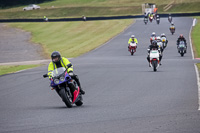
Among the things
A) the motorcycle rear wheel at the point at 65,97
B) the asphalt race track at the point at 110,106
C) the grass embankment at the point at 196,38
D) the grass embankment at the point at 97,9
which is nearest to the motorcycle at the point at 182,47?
the grass embankment at the point at 196,38

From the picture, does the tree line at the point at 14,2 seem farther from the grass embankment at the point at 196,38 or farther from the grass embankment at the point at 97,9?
the grass embankment at the point at 196,38

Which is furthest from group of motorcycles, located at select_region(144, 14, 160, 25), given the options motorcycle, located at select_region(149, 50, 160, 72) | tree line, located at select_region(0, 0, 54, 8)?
tree line, located at select_region(0, 0, 54, 8)

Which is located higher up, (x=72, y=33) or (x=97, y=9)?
(x=97, y=9)

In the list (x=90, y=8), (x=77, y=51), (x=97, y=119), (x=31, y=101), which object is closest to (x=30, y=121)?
(x=97, y=119)

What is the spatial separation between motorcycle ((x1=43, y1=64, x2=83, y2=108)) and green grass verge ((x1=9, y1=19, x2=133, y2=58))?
30.8 m

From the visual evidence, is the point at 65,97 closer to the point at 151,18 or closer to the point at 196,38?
the point at 196,38

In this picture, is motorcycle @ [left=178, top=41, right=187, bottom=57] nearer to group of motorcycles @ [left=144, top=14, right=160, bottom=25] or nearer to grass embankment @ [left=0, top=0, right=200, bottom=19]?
group of motorcycles @ [left=144, top=14, right=160, bottom=25]

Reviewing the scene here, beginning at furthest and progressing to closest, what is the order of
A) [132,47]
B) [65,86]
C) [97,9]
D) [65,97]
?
[97,9] < [132,47] < [65,86] < [65,97]

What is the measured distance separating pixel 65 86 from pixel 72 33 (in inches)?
2045

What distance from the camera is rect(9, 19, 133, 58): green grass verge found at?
49.9 meters

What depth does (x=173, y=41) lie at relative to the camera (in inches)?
1795

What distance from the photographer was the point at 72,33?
62781 millimetres

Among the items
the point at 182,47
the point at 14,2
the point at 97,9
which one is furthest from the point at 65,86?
the point at 14,2

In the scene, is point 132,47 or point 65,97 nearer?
point 65,97
